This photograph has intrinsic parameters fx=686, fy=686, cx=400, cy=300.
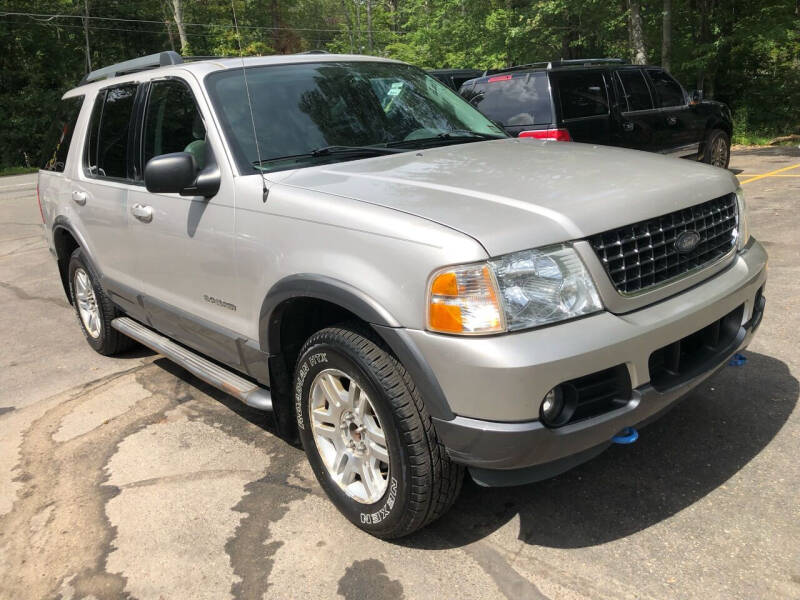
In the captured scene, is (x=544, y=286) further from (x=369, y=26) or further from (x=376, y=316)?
(x=369, y=26)

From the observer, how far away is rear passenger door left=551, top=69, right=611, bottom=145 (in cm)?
766

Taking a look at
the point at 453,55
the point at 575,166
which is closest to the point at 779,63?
the point at 453,55

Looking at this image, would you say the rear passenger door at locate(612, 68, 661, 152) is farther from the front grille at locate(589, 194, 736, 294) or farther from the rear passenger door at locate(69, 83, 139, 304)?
the rear passenger door at locate(69, 83, 139, 304)

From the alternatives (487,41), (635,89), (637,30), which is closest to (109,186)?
(635,89)

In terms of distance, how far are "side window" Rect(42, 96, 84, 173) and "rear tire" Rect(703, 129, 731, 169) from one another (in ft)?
28.2

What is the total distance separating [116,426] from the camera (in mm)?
4082

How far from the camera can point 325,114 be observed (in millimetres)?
3496

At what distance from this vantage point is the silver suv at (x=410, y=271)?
2258 mm

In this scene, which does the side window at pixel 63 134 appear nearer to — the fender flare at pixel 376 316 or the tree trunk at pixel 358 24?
the fender flare at pixel 376 316

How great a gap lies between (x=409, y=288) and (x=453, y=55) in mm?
25445

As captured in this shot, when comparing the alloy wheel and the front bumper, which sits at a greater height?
the front bumper

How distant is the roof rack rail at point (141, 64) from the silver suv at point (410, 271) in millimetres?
32

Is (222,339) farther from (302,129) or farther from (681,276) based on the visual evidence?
(681,276)

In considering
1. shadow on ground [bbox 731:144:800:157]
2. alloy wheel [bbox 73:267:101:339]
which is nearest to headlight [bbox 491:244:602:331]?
alloy wheel [bbox 73:267:101:339]
